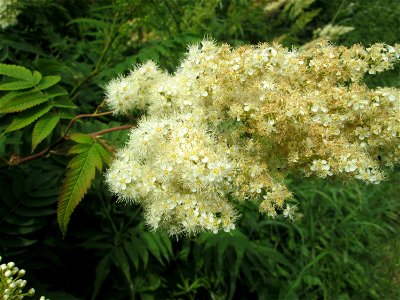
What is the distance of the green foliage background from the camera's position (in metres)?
2.59

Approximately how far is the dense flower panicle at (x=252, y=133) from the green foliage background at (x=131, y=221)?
0.26 m

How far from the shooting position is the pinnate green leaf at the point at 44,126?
198 cm

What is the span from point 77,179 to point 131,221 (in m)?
1.60

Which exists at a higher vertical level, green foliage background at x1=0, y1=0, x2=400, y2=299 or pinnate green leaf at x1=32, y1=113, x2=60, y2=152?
pinnate green leaf at x1=32, y1=113, x2=60, y2=152

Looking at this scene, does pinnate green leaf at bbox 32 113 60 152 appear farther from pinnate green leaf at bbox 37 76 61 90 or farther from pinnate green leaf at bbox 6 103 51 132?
pinnate green leaf at bbox 37 76 61 90

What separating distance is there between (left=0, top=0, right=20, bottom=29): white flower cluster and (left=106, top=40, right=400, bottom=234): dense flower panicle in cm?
180

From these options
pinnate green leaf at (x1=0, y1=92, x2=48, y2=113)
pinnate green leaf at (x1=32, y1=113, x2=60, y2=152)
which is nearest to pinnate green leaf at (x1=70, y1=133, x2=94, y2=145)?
pinnate green leaf at (x1=32, y1=113, x2=60, y2=152)

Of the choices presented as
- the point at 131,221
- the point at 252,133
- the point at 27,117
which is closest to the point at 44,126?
the point at 27,117

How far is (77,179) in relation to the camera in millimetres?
1840

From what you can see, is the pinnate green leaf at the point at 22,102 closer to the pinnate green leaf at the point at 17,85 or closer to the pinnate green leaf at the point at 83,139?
the pinnate green leaf at the point at 17,85

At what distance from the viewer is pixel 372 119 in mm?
2033

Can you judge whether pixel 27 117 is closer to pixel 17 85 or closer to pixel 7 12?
pixel 17 85

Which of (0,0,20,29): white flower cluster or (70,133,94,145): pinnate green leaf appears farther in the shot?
(0,0,20,29): white flower cluster

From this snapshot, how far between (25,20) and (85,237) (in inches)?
115
